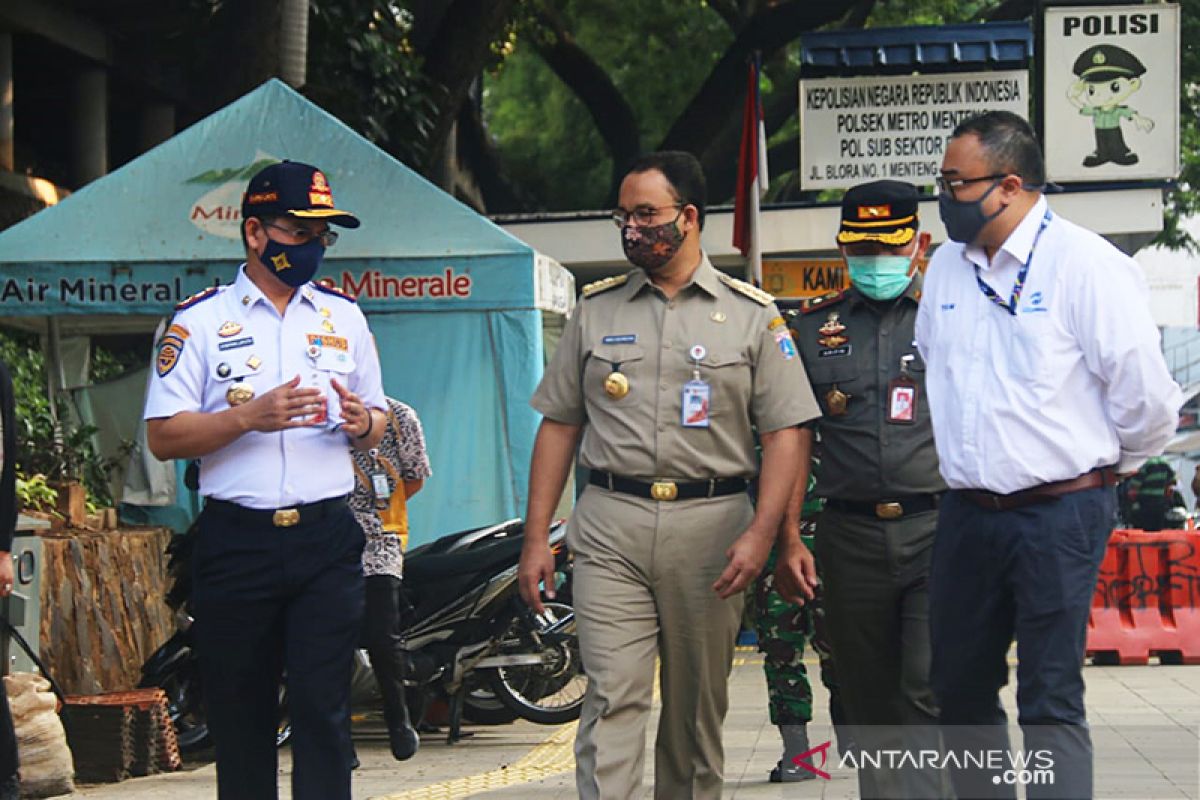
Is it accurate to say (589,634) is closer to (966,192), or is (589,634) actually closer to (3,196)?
(966,192)

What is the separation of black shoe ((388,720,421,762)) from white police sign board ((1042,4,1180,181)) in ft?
35.0

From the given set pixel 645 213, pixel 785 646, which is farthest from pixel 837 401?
pixel 785 646

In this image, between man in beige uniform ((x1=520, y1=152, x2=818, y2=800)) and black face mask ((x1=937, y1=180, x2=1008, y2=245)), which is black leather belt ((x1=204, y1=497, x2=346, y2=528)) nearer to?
man in beige uniform ((x1=520, y1=152, x2=818, y2=800))

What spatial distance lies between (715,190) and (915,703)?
19598mm

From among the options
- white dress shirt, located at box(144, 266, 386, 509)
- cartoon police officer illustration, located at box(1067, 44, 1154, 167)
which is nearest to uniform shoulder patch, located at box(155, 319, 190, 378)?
white dress shirt, located at box(144, 266, 386, 509)

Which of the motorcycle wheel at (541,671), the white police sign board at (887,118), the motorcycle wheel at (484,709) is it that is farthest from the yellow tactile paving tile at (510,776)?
the white police sign board at (887,118)

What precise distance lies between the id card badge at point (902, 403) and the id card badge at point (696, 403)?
0.78 meters

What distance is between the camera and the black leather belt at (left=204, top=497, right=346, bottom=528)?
5.64 m

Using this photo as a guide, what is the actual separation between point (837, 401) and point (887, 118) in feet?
38.1

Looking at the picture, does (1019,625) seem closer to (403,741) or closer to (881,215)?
(881,215)

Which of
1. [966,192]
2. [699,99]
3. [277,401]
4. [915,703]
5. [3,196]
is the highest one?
[699,99]

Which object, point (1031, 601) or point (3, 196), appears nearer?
point (1031, 601)

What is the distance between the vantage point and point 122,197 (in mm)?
10727

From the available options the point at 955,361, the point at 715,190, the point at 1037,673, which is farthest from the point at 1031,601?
the point at 715,190
